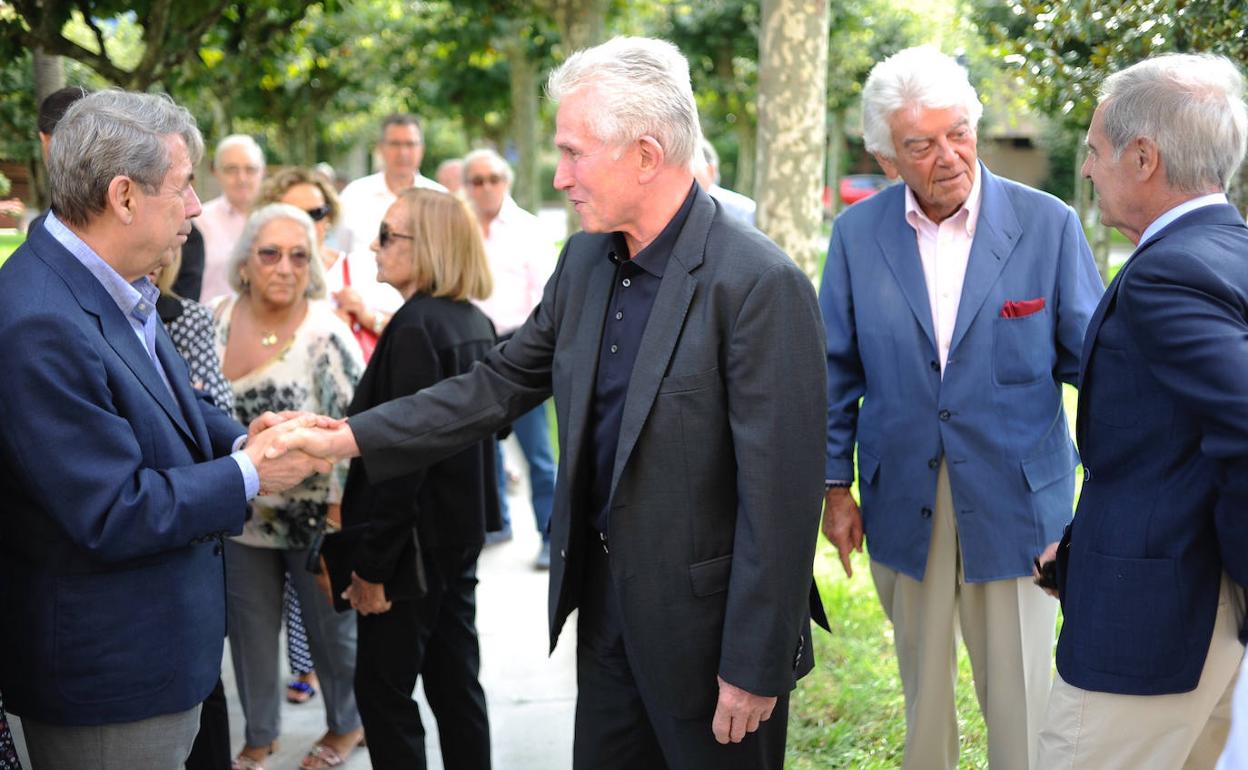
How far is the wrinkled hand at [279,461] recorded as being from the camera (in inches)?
122

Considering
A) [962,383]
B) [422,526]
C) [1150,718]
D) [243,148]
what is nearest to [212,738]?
[422,526]

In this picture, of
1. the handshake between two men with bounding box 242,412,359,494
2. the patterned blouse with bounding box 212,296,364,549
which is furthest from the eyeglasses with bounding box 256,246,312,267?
the handshake between two men with bounding box 242,412,359,494

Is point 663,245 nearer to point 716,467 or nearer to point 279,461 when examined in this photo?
point 716,467

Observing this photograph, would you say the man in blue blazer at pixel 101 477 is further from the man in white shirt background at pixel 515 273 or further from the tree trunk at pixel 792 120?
the tree trunk at pixel 792 120

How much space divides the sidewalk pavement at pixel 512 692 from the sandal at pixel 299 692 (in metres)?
0.03

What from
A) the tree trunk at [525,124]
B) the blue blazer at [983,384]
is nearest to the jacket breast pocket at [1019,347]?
the blue blazer at [983,384]

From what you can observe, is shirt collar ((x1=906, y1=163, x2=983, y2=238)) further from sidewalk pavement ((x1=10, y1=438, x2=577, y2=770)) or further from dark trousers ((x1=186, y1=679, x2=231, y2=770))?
dark trousers ((x1=186, y1=679, x2=231, y2=770))

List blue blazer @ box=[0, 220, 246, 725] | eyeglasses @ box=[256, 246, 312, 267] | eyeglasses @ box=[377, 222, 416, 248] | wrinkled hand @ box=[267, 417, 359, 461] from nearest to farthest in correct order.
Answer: blue blazer @ box=[0, 220, 246, 725], wrinkled hand @ box=[267, 417, 359, 461], eyeglasses @ box=[377, 222, 416, 248], eyeglasses @ box=[256, 246, 312, 267]

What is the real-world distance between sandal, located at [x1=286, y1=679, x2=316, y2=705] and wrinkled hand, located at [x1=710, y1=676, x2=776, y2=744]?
312cm

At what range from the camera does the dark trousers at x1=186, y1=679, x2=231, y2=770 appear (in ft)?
12.5

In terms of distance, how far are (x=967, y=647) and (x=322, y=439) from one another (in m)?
2.07

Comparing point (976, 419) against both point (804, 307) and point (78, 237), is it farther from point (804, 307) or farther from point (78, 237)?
point (78, 237)

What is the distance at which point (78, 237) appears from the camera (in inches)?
108

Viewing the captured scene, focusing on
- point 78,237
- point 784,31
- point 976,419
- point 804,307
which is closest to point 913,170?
point 976,419
